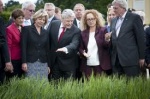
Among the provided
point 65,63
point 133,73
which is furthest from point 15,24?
point 133,73

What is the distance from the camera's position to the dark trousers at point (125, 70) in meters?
7.10

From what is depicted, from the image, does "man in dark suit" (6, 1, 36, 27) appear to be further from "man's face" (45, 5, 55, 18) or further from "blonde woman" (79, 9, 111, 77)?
"blonde woman" (79, 9, 111, 77)

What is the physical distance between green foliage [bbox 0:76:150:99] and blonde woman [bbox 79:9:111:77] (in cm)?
127

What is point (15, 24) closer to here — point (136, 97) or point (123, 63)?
point (123, 63)

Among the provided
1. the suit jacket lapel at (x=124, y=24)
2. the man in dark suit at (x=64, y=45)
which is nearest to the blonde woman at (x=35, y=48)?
the man in dark suit at (x=64, y=45)

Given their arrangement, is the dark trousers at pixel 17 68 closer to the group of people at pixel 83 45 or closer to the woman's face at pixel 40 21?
the group of people at pixel 83 45

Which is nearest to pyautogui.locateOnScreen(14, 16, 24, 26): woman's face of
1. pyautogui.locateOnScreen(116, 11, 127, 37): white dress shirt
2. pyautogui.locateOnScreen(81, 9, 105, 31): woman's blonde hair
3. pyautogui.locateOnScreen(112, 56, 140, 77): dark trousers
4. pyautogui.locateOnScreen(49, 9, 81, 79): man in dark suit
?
pyautogui.locateOnScreen(49, 9, 81, 79): man in dark suit

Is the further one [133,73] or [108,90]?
[133,73]

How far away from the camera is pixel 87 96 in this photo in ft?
17.3

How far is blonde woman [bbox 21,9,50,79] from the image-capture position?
704 cm

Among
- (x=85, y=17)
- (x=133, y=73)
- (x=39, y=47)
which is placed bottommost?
(x=133, y=73)

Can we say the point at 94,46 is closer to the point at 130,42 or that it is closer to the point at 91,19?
the point at 91,19

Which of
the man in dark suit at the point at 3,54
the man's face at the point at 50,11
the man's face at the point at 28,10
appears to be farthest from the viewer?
the man's face at the point at 50,11

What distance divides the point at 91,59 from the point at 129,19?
978 mm
